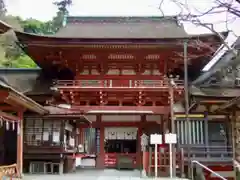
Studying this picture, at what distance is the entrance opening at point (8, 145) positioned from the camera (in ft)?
52.7

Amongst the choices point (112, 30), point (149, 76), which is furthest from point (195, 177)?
point (112, 30)

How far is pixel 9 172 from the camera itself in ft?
36.9

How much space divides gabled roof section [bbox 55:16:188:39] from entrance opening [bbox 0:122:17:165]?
5509 millimetres

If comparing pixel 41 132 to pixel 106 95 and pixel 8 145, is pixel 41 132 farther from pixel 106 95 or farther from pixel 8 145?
pixel 106 95

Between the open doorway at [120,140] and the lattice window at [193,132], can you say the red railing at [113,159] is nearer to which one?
the open doorway at [120,140]

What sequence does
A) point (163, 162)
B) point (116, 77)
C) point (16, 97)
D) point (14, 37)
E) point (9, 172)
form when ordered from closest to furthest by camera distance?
1. point (16, 97)
2. point (9, 172)
3. point (163, 162)
4. point (116, 77)
5. point (14, 37)

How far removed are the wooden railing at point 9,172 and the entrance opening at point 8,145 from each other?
3818 mm

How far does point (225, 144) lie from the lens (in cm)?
1717

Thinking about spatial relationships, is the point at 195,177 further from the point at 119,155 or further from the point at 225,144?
the point at 119,155

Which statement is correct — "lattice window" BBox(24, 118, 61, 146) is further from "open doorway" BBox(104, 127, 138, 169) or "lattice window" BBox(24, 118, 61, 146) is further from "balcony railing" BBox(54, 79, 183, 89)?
"open doorway" BBox(104, 127, 138, 169)

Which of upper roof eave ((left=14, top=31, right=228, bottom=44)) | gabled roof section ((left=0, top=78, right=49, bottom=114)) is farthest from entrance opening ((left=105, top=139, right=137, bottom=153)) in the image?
gabled roof section ((left=0, top=78, right=49, bottom=114))

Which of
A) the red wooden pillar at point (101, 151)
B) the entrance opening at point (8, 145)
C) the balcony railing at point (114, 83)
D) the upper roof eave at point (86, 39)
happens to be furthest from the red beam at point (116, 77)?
the entrance opening at point (8, 145)

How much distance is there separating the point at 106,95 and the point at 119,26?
4.78 m

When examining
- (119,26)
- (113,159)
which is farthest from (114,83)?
(119,26)
